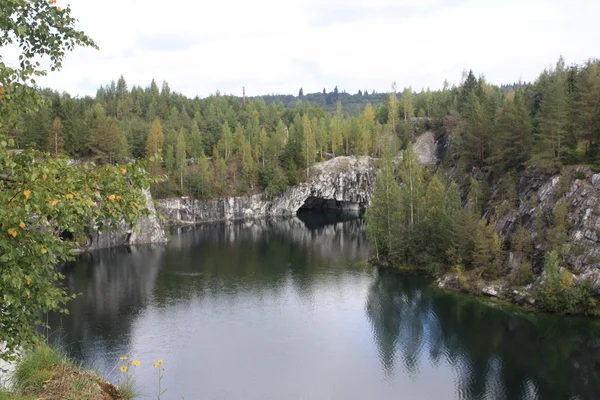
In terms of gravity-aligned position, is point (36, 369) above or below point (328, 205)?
above

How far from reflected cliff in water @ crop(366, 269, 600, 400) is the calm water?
0.29 ft

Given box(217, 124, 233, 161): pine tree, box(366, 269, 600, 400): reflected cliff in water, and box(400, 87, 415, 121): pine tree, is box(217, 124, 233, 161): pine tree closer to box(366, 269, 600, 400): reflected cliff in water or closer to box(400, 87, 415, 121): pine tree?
box(400, 87, 415, 121): pine tree

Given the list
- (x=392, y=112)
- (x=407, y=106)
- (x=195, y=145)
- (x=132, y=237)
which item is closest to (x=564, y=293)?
(x=132, y=237)

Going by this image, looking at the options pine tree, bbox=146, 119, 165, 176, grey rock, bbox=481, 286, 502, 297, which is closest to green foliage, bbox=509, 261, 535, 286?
Result: grey rock, bbox=481, 286, 502, 297

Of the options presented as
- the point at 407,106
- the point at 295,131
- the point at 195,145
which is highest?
the point at 407,106

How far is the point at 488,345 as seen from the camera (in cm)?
3369

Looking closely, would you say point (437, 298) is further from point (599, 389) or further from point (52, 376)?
point (52, 376)

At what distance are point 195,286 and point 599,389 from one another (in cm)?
3308

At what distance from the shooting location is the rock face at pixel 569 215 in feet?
127

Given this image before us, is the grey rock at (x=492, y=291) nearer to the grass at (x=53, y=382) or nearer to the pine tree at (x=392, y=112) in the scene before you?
the grass at (x=53, y=382)

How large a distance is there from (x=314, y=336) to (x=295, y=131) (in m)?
74.8

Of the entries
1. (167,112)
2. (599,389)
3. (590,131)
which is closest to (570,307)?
(599,389)

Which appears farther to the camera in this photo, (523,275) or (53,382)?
(523,275)

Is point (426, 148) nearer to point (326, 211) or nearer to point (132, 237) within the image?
point (326, 211)
